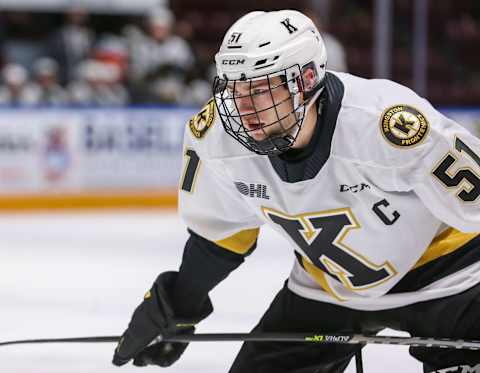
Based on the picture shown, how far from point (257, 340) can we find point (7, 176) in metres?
4.74

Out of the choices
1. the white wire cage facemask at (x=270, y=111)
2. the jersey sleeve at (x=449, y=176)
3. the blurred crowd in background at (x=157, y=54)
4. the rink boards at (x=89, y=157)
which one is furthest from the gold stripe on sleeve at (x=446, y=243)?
the rink boards at (x=89, y=157)

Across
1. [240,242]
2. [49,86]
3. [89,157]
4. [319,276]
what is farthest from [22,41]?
[319,276]

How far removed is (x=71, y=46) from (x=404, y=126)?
18.7 ft

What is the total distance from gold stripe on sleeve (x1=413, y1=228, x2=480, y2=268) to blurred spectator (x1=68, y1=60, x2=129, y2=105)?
5094 mm

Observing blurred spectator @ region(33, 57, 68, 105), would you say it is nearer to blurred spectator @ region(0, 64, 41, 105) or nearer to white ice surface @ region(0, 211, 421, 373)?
blurred spectator @ region(0, 64, 41, 105)

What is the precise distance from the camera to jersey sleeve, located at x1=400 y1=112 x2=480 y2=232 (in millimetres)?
2037

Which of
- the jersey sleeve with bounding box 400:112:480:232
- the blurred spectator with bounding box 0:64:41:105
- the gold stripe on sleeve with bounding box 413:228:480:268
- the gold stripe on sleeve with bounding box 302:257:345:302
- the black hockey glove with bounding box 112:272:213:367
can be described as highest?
the jersey sleeve with bounding box 400:112:480:232

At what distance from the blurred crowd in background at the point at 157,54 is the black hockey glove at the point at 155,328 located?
4.20m

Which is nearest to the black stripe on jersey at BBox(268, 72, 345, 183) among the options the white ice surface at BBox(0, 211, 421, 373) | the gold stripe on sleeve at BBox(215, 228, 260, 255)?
the gold stripe on sleeve at BBox(215, 228, 260, 255)

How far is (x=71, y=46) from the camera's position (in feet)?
24.5

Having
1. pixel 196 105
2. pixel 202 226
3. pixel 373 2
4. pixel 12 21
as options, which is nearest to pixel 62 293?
pixel 202 226

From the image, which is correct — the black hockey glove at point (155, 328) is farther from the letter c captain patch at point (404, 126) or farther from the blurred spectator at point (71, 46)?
the blurred spectator at point (71, 46)

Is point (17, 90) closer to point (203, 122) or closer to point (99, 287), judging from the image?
point (99, 287)

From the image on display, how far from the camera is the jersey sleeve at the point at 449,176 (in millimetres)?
2037
